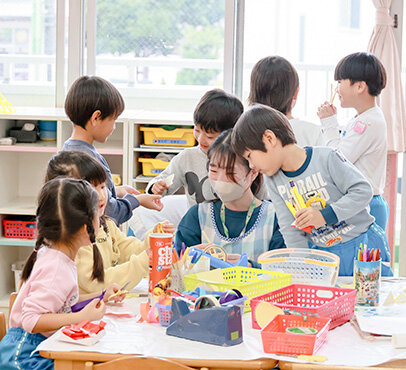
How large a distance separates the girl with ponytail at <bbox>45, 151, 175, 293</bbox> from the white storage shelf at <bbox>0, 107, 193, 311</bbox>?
142 centimetres

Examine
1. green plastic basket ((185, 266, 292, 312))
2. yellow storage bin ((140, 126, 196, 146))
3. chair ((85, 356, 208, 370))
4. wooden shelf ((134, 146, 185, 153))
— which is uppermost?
yellow storage bin ((140, 126, 196, 146))

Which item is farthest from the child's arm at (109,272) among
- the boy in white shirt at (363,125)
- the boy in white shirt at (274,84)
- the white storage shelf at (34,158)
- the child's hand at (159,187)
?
the white storage shelf at (34,158)

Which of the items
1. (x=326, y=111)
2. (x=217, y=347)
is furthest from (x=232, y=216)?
(x=326, y=111)

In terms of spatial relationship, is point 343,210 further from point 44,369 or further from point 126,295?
point 44,369

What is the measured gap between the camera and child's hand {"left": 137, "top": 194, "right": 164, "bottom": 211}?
2541mm

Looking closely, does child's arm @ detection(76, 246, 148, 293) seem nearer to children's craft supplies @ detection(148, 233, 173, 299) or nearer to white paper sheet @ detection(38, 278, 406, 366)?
children's craft supplies @ detection(148, 233, 173, 299)

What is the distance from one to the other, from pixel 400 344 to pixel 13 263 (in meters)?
2.94

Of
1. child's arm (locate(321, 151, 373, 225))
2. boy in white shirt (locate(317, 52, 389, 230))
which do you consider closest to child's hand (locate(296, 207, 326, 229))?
child's arm (locate(321, 151, 373, 225))

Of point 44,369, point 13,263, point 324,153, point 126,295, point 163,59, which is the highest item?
point 163,59

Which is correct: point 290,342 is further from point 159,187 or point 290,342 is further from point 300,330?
point 159,187

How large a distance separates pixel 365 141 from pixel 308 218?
0.96 meters

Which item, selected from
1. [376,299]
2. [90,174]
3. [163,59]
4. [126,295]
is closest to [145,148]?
[163,59]

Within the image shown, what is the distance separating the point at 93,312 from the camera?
63.6 inches

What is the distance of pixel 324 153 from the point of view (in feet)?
7.00
